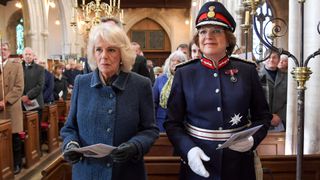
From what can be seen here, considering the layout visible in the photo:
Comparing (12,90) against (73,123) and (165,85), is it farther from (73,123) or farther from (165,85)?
(73,123)

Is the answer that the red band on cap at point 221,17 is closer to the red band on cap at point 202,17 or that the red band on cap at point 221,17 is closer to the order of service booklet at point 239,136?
the red band on cap at point 202,17

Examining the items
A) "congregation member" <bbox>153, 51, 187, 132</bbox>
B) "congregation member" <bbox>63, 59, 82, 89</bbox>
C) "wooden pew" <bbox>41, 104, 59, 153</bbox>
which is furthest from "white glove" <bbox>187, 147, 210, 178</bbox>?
"congregation member" <bbox>63, 59, 82, 89</bbox>

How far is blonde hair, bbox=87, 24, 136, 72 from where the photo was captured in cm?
176

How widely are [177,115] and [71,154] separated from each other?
546 mm

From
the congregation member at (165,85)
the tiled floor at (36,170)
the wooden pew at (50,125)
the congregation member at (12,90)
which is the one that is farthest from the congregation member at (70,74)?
the congregation member at (165,85)

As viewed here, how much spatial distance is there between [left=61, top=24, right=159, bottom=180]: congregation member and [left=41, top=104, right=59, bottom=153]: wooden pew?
193 inches

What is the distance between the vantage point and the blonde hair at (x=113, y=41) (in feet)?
5.79

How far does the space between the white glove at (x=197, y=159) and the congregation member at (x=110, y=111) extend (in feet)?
0.72

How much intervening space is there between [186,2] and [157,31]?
118 inches

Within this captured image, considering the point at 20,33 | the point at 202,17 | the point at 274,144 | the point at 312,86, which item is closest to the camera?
the point at 202,17

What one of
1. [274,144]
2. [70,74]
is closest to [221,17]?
[274,144]

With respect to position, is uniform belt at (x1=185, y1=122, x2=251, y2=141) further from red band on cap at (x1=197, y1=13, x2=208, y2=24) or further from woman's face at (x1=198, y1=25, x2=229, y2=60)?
red band on cap at (x1=197, y1=13, x2=208, y2=24)

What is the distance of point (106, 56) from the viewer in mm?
1765

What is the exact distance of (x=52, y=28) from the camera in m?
19.1
